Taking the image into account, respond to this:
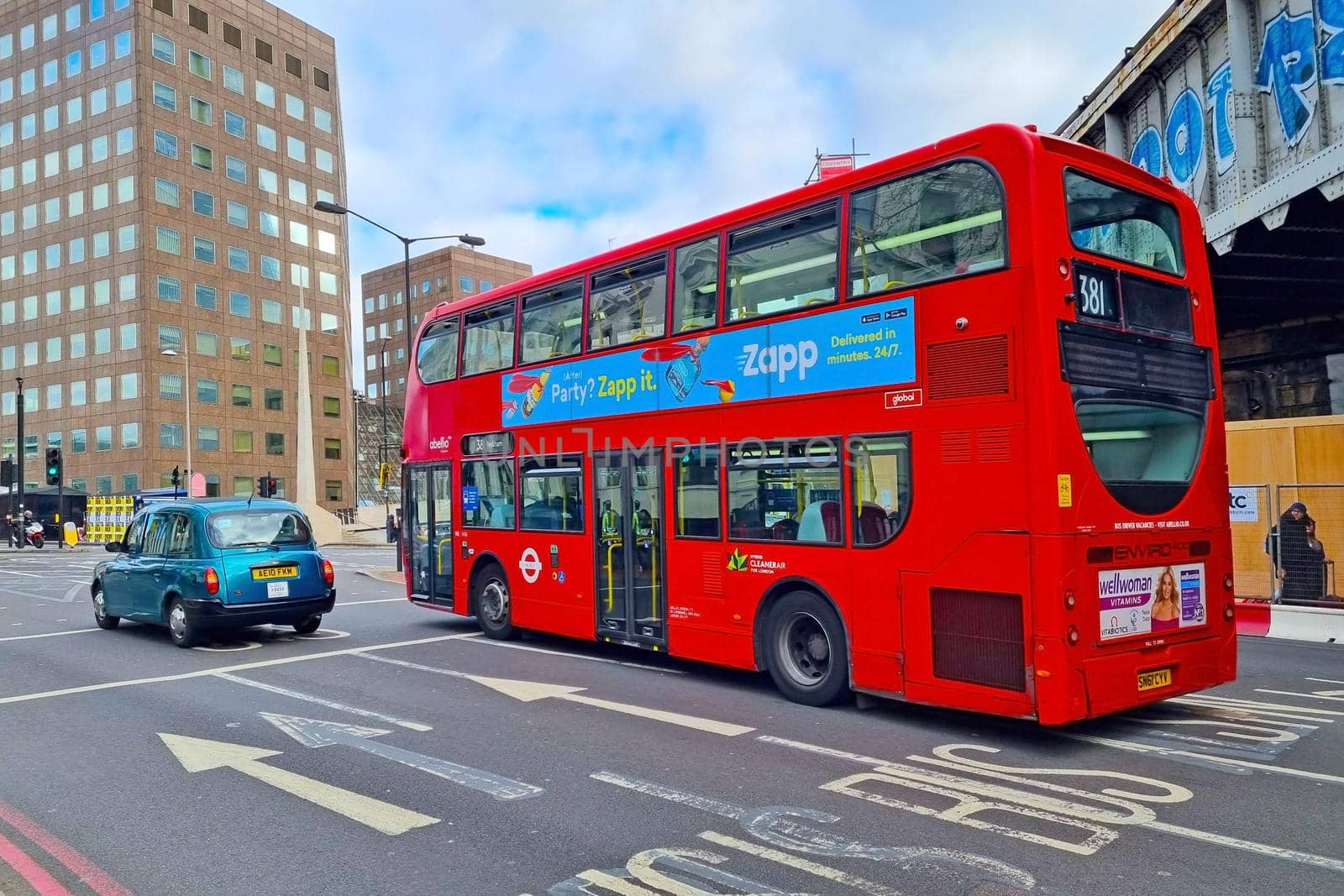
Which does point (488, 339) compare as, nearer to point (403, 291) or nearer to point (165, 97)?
point (165, 97)

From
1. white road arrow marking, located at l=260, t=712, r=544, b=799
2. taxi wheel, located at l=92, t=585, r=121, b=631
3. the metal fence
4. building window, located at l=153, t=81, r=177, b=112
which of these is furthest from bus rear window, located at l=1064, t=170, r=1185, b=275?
building window, located at l=153, t=81, r=177, b=112

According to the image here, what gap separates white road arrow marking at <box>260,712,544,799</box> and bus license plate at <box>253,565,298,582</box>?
168 inches

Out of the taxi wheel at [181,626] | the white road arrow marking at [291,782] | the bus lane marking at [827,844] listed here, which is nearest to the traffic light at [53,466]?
the taxi wheel at [181,626]

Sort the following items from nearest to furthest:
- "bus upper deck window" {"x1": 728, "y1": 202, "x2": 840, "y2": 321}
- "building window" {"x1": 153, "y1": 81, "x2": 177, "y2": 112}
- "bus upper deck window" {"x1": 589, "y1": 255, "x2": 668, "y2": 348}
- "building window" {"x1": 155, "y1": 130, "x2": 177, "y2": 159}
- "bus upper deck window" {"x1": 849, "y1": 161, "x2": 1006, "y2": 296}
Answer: "bus upper deck window" {"x1": 849, "y1": 161, "x2": 1006, "y2": 296}, "bus upper deck window" {"x1": 728, "y1": 202, "x2": 840, "y2": 321}, "bus upper deck window" {"x1": 589, "y1": 255, "x2": 668, "y2": 348}, "building window" {"x1": 155, "y1": 130, "x2": 177, "y2": 159}, "building window" {"x1": 153, "y1": 81, "x2": 177, "y2": 112}

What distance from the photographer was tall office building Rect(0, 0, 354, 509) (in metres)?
57.2

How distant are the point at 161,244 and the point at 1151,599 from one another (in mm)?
61826

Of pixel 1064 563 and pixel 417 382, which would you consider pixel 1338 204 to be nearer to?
pixel 1064 563

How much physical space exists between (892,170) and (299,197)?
219 ft

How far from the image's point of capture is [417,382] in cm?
1368

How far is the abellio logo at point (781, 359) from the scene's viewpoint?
8.21 m

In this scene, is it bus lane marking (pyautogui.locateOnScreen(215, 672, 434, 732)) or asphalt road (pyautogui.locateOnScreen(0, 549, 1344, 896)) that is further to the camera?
bus lane marking (pyautogui.locateOnScreen(215, 672, 434, 732))

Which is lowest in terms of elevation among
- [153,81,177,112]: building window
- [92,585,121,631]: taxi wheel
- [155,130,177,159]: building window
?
[92,585,121,631]: taxi wheel

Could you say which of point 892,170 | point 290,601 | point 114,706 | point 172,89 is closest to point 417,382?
point 290,601

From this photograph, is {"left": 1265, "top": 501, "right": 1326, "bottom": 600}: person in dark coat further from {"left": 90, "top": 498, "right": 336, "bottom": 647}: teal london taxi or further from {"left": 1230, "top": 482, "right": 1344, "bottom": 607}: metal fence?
{"left": 90, "top": 498, "right": 336, "bottom": 647}: teal london taxi
